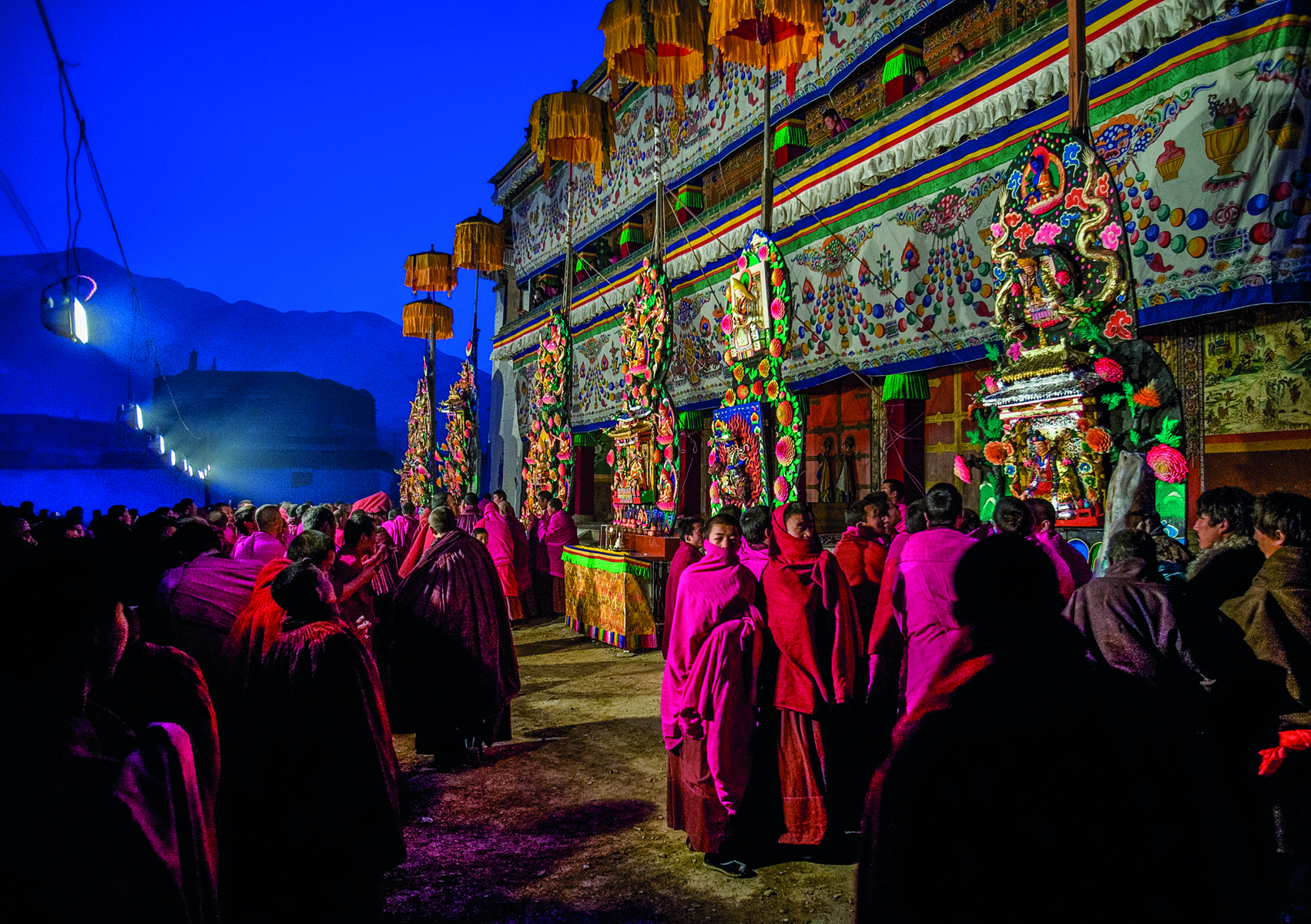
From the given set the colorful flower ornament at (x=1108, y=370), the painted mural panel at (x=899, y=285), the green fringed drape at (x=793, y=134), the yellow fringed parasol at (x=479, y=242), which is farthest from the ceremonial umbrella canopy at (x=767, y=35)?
the yellow fringed parasol at (x=479, y=242)

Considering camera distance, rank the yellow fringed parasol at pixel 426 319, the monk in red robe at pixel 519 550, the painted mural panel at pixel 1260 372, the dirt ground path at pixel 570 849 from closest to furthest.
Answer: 1. the dirt ground path at pixel 570 849
2. the painted mural panel at pixel 1260 372
3. the monk in red robe at pixel 519 550
4. the yellow fringed parasol at pixel 426 319

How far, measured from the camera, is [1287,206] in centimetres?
427

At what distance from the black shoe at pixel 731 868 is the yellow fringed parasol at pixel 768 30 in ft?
19.7

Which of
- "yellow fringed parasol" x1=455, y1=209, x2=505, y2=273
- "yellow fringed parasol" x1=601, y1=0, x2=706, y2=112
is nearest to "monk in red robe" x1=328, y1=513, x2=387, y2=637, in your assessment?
"yellow fringed parasol" x1=601, y1=0, x2=706, y2=112

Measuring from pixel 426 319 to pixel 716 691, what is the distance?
1486 cm

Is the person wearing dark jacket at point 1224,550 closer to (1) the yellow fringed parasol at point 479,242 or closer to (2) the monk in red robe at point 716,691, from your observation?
(2) the monk in red robe at point 716,691

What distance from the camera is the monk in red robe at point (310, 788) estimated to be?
2502mm

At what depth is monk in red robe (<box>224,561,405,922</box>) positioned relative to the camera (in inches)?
98.5

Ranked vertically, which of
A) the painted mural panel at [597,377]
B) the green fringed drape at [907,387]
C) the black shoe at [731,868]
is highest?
the painted mural panel at [597,377]

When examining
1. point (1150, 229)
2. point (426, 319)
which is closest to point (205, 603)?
point (1150, 229)

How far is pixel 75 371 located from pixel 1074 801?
163ft

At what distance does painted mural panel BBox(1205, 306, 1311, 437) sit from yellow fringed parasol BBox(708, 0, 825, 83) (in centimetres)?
392

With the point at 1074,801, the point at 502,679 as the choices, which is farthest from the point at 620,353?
the point at 1074,801

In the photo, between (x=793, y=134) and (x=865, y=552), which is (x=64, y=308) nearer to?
(x=865, y=552)
